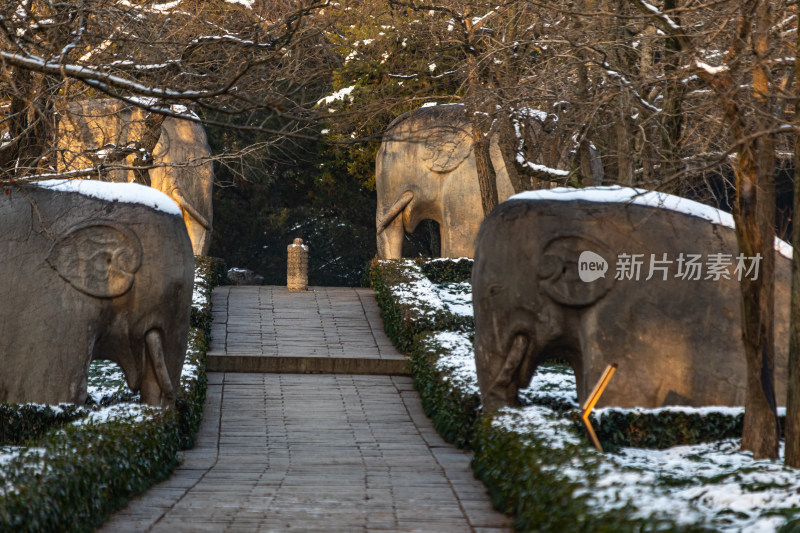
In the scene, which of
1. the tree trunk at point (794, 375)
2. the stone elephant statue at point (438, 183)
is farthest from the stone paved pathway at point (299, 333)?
the tree trunk at point (794, 375)

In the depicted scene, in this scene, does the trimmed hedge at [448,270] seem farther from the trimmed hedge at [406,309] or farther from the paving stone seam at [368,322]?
the paving stone seam at [368,322]

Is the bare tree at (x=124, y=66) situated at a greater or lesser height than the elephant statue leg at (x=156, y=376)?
greater

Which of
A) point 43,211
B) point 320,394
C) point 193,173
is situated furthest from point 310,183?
point 43,211

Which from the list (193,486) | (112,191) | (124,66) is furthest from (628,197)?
(124,66)

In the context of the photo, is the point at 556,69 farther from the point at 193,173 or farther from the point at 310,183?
the point at 310,183

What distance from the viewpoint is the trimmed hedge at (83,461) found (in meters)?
5.55

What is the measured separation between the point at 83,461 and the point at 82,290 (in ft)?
9.60

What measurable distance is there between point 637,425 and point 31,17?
560cm

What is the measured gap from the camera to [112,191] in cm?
948

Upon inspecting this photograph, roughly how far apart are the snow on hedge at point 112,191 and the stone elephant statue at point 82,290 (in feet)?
0.04

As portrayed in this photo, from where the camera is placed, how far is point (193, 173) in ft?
64.8

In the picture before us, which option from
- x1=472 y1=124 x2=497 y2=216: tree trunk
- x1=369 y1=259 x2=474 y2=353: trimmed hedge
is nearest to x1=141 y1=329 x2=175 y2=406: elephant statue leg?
x1=369 y1=259 x2=474 y2=353: trimmed hedge

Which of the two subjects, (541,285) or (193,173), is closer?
(541,285)
